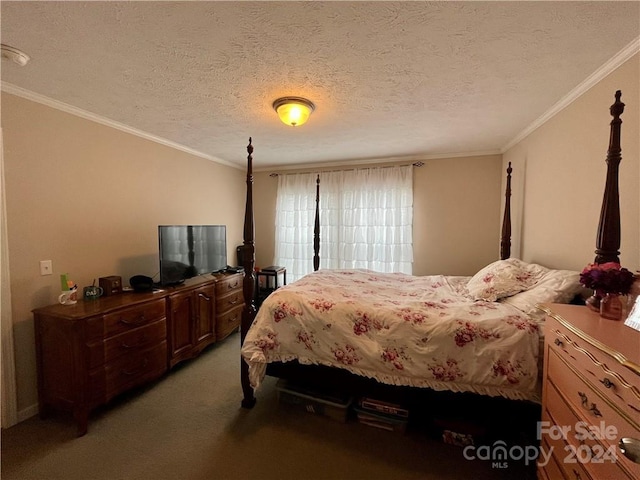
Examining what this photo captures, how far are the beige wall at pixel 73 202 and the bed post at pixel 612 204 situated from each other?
362 cm

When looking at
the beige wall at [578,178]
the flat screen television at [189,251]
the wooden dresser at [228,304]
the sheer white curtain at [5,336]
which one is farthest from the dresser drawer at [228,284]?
the beige wall at [578,178]

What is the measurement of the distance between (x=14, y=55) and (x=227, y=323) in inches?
109

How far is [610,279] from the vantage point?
3.82 ft

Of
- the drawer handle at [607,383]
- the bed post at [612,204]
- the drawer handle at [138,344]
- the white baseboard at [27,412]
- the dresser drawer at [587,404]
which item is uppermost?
the bed post at [612,204]

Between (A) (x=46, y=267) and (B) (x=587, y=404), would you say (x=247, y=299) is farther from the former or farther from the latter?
(B) (x=587, y=404)

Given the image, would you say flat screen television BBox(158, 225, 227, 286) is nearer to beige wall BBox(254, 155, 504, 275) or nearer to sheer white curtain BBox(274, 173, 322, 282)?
sheer white curtain BBox(274, 173, 322, 282)

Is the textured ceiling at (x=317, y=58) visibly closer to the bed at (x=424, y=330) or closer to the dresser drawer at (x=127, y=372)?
the bed at (x=424, y=330)

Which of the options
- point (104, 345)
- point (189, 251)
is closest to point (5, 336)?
point (104, 345)

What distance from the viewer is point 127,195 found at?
2.73 meters

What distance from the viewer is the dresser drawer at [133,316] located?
1.96 m

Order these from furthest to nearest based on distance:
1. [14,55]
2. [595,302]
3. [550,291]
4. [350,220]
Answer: [350,220] < [550,291] < [14,55] < [595,302]

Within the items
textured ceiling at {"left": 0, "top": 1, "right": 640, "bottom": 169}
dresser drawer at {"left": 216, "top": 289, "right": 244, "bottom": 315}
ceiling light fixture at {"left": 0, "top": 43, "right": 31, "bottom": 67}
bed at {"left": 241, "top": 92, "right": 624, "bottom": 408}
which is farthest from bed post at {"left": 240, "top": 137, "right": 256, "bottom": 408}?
ceiling light fixture at {"left": 0, "top": 43, "right": 31, "bottom": 67}

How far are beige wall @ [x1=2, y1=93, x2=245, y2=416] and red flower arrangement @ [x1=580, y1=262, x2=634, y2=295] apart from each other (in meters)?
3.50

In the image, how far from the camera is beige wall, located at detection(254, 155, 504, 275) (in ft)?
11.8
